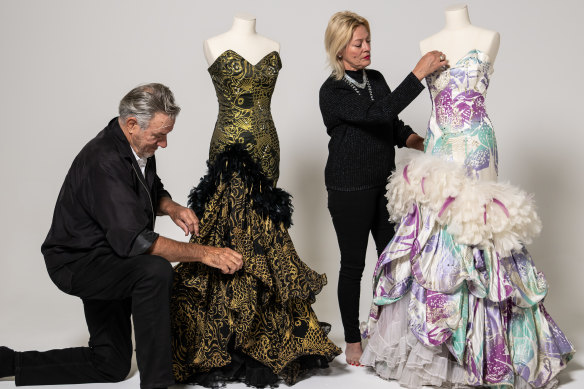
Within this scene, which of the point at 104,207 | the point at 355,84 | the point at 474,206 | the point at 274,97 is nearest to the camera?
the point at 104,207

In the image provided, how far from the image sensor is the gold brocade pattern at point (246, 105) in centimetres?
384

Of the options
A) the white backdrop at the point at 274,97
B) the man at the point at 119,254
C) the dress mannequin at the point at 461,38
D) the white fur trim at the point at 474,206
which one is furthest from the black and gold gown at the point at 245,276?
the white backdrop at the point at 274,97

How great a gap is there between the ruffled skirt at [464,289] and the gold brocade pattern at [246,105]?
611 mm

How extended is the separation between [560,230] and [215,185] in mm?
2396

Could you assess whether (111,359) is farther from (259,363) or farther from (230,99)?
(230,99)

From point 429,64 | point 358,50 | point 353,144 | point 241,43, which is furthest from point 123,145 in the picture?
point 429,64

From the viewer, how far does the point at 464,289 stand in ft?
12.0

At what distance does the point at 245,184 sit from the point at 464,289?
106cm

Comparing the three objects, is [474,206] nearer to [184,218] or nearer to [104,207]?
[184,218]

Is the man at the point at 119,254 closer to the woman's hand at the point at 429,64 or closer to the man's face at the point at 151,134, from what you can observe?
the man's face at the point at 151,134

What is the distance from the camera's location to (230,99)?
387cm

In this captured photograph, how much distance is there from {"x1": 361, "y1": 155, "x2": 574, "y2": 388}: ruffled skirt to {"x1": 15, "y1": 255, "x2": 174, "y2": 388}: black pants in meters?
1.02

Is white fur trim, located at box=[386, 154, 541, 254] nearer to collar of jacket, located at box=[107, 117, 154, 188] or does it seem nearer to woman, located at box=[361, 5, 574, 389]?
woman, located at box=[361, 5, 574, 389]

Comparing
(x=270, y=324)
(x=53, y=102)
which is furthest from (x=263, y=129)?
(x=53, y=102)
